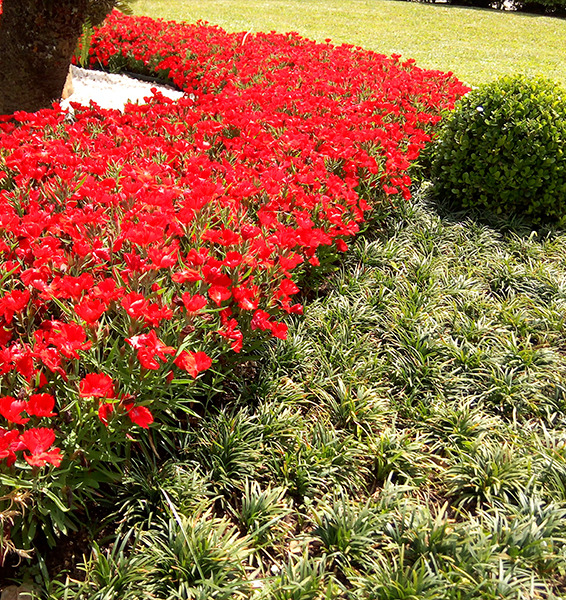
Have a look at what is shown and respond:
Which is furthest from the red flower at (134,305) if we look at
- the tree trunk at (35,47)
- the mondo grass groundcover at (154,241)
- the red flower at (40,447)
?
the tree trunk at (35,47)

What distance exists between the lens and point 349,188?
375 centimetres

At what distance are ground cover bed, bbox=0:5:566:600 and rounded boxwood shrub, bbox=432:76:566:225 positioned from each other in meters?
0.35

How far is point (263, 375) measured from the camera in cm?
296

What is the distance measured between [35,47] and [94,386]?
447cm

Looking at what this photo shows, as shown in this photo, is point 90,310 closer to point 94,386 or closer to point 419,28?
point 94,386

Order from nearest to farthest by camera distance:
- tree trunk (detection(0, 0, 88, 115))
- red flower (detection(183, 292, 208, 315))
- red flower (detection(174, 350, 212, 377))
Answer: red flower (detection(174, 350, 212, 377)) < red flower (detection(183, 292, 208, 315)) < tree trunk (detection(0, 0, 88, 115))

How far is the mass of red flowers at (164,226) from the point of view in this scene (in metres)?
2.00

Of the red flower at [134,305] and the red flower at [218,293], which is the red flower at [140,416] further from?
the red flower at [218,293]

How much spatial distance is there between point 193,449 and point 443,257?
272 cm

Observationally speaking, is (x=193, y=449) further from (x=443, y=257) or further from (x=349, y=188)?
(x=443, y=257)

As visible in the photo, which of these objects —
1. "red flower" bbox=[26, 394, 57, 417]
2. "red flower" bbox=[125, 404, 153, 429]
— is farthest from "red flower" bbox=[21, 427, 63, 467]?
"red flower" bbox=[125, 404, 153, 429]

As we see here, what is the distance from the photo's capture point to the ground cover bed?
6.44 ft

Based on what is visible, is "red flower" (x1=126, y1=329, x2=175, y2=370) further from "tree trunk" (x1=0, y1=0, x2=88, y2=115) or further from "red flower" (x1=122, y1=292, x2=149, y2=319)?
"tree trunk" (x1=0, y1=0, x2=88, y2=115)

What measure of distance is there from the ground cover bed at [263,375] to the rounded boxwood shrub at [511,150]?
1.13 feet
